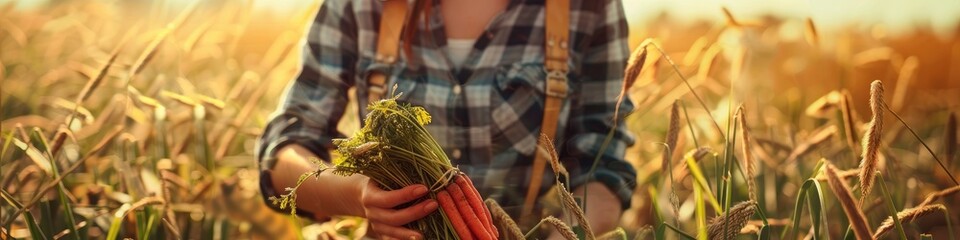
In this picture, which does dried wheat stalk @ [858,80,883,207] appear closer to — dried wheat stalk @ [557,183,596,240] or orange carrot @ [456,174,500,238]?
dried wheat stalk @ [557,183,596,240]

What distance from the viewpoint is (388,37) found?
6.97 feet

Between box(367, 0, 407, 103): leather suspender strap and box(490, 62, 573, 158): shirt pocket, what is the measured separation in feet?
0.68

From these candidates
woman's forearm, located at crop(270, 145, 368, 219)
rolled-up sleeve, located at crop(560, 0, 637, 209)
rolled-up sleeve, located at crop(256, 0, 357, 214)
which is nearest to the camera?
woman's forearm, located at crop(270, 145, 368, 219)

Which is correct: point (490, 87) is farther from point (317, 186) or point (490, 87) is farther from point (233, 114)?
point (233, 114)

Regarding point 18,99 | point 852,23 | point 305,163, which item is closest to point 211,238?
point 305,163

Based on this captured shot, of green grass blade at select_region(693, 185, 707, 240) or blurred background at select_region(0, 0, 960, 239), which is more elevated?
green grass blade at select_region(693, 185, 707, 240)

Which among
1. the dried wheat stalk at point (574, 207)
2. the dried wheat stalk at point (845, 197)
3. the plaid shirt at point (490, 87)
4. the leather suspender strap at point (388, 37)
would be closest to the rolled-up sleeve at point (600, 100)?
the plaid shirt at point (490, 87)

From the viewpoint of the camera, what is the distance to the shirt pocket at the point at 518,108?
2.15 meters

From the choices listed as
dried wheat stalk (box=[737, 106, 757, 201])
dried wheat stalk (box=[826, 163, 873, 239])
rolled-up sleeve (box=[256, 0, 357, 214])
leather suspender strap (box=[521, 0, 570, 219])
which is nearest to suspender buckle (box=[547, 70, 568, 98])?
leather suspender strap (box=[521, 0, 570, 219])

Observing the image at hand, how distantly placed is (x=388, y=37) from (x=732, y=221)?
84 cm

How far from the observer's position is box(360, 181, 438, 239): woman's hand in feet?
4.90

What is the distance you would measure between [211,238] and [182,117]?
101 centimetres

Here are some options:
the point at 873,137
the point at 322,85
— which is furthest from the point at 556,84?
the point at 873,137

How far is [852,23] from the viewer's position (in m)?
5.69
